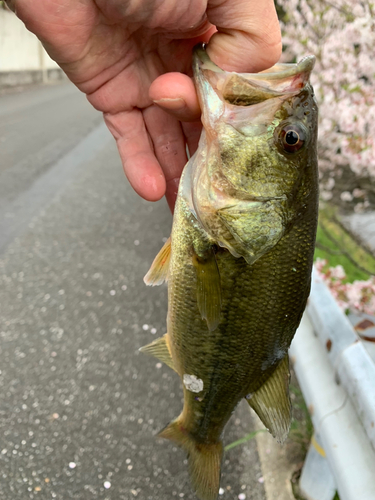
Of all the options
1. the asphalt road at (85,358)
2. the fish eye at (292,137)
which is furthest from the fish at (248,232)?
the asphalt road at (85,358)

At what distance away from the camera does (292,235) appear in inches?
61.7

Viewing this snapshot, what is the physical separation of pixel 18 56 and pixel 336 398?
17.7m

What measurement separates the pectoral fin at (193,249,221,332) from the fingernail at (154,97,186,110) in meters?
0.56

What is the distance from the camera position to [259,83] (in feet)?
4.81

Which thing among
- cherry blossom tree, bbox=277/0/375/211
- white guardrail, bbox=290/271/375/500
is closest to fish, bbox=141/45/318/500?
white guardrail, bbox=290/271/375/500

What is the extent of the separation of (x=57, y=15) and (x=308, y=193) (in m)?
1.19

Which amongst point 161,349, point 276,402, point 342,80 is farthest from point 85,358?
point 342,80

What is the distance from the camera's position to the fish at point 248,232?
4.89 feet

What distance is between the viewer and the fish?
1490 mm

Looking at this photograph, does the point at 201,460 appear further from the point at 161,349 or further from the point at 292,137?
the point at 292,137

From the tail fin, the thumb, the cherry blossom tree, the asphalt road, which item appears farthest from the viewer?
the cherry blossom tree

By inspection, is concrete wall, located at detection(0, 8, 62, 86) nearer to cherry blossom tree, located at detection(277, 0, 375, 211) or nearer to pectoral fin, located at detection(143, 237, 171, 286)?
cherry blossom tree, located at detection(277, 0, 375, 211)

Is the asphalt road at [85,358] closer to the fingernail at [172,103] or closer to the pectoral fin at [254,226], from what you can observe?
the pectoral fin at [254,226]

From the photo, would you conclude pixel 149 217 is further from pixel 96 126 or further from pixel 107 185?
pixel 96 126
